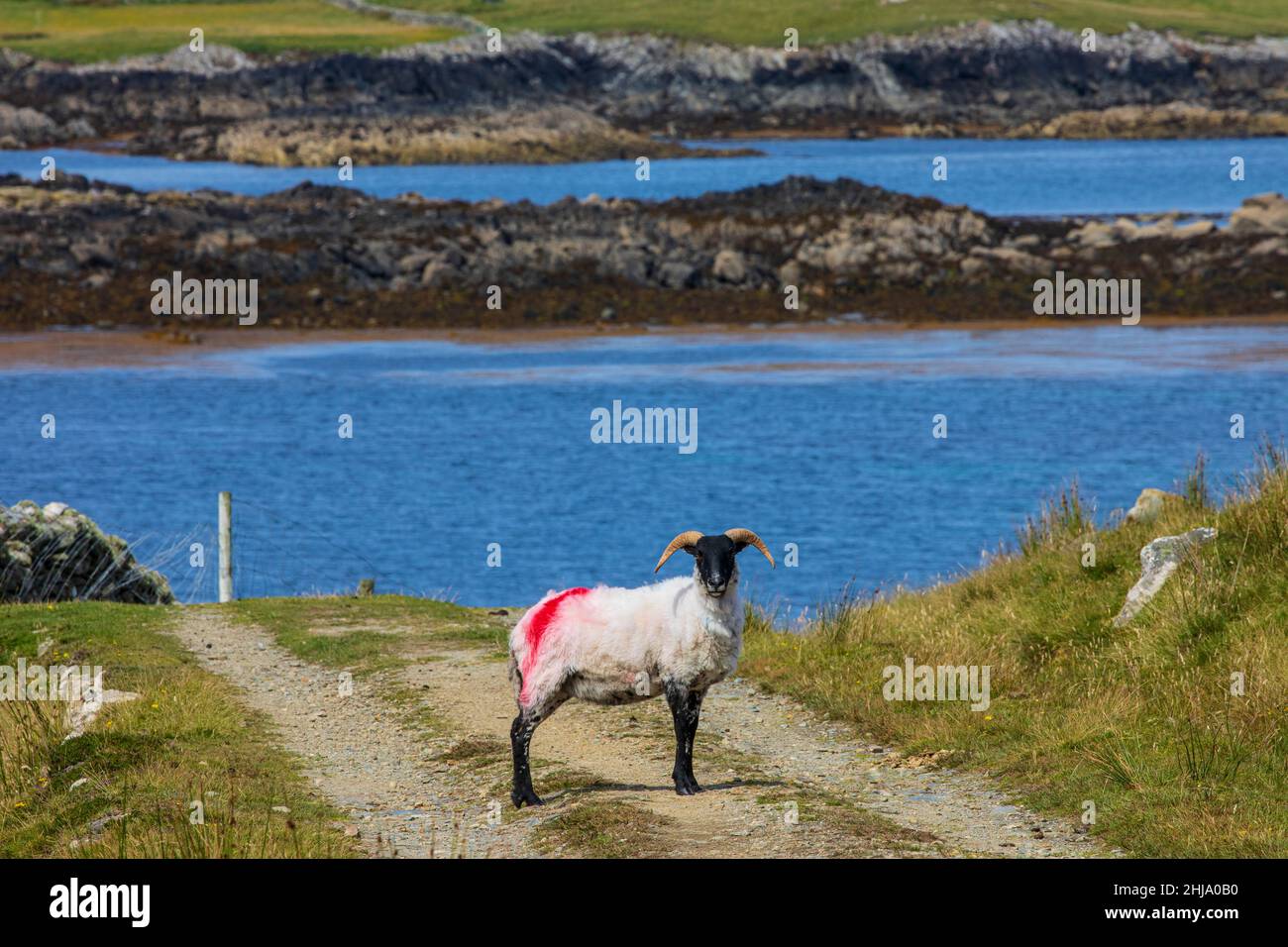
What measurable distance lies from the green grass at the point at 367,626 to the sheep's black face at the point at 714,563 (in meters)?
7.61

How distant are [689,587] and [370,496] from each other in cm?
3157

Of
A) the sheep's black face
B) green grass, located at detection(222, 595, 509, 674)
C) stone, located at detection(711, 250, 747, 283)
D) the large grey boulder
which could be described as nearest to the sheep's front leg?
the sheep's black face

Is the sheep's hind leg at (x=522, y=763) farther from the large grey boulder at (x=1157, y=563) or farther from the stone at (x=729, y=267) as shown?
the stone at (x=729, y=267)

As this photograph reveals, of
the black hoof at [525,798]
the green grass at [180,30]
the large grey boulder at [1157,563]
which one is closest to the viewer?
the black hoof at [525,798]

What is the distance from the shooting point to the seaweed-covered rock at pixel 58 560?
85.8ft

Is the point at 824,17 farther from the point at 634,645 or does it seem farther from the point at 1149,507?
the point at 634,645

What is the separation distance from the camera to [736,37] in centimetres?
17888

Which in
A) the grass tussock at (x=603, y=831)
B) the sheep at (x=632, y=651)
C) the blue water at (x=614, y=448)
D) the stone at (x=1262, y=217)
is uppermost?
the stone at (x=1262, y=217)

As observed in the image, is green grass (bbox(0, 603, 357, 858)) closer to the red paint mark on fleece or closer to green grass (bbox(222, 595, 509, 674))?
the red paint mark on fleece

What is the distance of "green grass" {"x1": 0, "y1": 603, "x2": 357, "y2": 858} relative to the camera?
11727 mm

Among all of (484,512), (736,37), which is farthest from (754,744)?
(736,37)

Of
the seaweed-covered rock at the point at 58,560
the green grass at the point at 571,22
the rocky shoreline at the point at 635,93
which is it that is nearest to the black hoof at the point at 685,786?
the seaweed-covered rock at the point at 58,560

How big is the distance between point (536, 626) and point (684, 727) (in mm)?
1274
